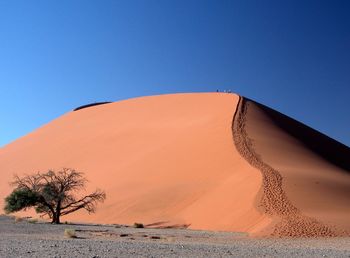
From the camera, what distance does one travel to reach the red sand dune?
100 ft

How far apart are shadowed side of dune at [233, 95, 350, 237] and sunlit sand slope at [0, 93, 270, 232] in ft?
3.01

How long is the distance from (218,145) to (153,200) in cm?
898

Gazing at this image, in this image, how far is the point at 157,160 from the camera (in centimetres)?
4678

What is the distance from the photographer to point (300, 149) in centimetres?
4506

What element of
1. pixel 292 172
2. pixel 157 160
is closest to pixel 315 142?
pixel 157 160

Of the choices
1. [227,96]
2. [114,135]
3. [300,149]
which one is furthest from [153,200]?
[227,96]

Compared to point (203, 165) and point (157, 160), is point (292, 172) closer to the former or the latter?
point (203, 165)

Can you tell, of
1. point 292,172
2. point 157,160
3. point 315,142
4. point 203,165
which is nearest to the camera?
point 292,172

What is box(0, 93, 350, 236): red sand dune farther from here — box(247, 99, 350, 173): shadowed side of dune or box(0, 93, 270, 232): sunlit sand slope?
box(247, 99, 350, 173): shadowed side of dune

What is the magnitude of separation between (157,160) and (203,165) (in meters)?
5.97

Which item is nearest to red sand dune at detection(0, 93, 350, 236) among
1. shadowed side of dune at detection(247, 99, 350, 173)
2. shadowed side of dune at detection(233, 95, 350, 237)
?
shadowed side of dune at detection(233, 95, 350, 237)

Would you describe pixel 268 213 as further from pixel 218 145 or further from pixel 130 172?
pixel 130 172

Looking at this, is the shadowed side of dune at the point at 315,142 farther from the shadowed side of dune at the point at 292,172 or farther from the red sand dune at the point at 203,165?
the red sand dune at the point at 203,165

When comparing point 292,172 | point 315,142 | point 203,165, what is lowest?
point 292,172
